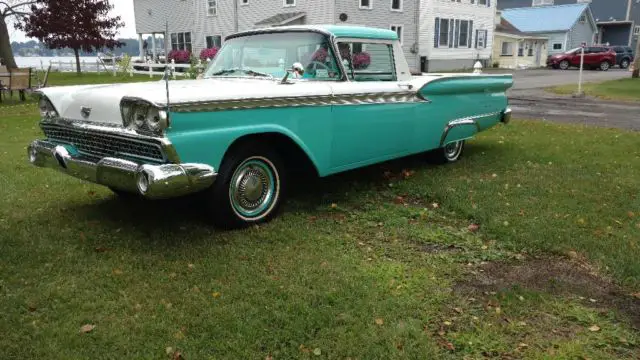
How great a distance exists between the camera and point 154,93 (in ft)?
12.8

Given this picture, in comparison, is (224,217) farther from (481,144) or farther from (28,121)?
(28,121)

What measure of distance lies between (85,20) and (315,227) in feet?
79.9

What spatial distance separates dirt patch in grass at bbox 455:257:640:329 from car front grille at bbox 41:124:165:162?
7.63ft

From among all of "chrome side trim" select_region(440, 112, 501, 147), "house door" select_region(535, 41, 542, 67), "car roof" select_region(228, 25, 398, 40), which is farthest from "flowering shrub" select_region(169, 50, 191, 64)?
"car roof" select_region(228, 25, 398, 40)

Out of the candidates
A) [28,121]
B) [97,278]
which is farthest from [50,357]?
[28,121]

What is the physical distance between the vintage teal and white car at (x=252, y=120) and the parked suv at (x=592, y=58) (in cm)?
3278

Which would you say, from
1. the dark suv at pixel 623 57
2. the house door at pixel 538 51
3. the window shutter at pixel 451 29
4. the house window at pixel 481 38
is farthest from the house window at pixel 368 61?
the house door at pixel 538 51

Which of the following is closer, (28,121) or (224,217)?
(224,217)

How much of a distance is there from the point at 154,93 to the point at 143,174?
581 mm

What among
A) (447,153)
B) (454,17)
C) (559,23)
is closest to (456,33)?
(454,17)

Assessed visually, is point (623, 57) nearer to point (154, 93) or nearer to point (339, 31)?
point (339, 31)

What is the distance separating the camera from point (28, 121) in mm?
11070

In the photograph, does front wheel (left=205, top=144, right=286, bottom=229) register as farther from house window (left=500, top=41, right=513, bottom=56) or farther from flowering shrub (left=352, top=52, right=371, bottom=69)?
house window (left=500, top=41, right=513, bottom=56)

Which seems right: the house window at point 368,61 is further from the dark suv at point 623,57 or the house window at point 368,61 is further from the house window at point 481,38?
the dark suv at point 623,57
